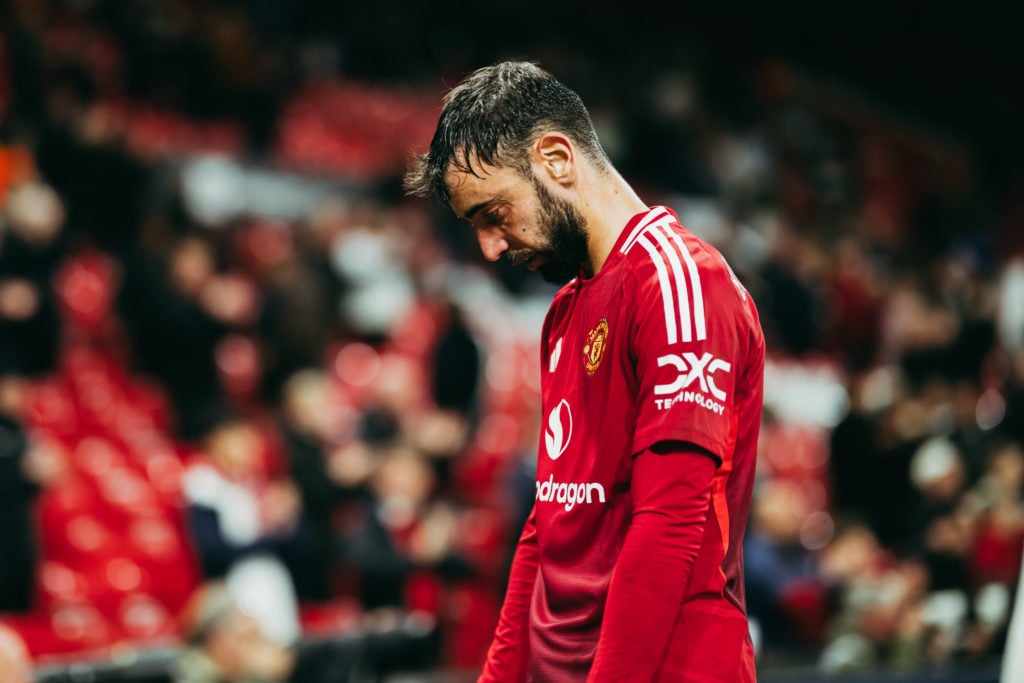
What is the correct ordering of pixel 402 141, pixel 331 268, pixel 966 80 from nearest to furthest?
pixel 331 268 → pixel 402 141 → pixel 966 80

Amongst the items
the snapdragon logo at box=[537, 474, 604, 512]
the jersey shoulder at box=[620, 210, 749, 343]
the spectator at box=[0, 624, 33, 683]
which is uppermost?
the jersey shoulder at box=[620, 210, 749, 343]

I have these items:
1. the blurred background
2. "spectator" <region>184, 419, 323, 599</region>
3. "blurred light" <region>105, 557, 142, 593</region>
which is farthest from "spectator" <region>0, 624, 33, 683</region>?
"spectator" <region>184, 419, 323, 599</region>

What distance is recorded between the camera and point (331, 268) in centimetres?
794

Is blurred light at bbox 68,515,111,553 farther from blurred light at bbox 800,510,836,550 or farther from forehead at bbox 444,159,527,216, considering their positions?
forehead at bbox 444,159,527,216

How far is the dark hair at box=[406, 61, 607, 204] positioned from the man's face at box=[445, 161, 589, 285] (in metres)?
0.02

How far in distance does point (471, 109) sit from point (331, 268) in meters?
6.20

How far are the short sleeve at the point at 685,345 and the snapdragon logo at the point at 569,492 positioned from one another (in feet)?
0.40

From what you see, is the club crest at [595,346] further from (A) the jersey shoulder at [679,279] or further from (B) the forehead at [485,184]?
(B) the forehead at [485,184]

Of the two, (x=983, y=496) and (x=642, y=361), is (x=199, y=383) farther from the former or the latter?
(x=642, y=361)

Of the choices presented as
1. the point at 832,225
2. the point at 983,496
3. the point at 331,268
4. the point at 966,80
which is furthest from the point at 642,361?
the point at 966,80

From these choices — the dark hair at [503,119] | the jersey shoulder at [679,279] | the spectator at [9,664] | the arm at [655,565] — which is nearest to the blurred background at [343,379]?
the spectator at [9,664]

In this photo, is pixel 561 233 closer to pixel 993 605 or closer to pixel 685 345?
pixel 685 345

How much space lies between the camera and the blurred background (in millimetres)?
4938

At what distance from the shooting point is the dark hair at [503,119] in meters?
1.83
